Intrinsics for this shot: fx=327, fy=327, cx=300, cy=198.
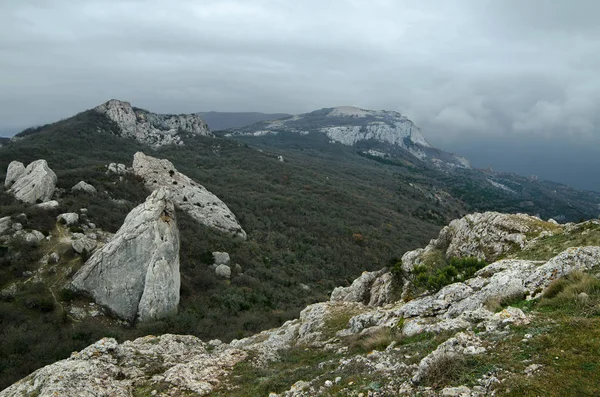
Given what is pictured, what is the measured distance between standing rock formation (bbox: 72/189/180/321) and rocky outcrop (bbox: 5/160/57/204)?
60.4 feet

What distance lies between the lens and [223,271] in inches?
1683

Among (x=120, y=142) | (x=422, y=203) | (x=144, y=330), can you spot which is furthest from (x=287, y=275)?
(x=422, y=203)

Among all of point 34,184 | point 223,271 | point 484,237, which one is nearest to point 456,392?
point 484,237

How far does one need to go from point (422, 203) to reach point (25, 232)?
14501 cm

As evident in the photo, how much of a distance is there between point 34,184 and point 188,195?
2260cm

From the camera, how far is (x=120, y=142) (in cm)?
11319

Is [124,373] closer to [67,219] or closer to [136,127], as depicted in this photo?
[67,219]

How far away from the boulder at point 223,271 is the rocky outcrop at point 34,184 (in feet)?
77.4

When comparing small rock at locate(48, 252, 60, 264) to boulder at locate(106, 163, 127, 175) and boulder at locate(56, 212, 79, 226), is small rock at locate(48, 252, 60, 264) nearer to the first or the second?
boulder at locate(56, 212, 79, 226)

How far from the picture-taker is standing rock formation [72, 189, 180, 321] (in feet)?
95.9

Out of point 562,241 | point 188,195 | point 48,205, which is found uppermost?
point 562,241

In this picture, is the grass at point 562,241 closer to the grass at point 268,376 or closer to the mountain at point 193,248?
the mountain at point 193,248

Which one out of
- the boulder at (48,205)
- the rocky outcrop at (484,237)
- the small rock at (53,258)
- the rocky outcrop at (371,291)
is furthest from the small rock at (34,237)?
the rocky outcrop at (484,237)

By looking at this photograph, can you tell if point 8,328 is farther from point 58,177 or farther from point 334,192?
point 334,192
